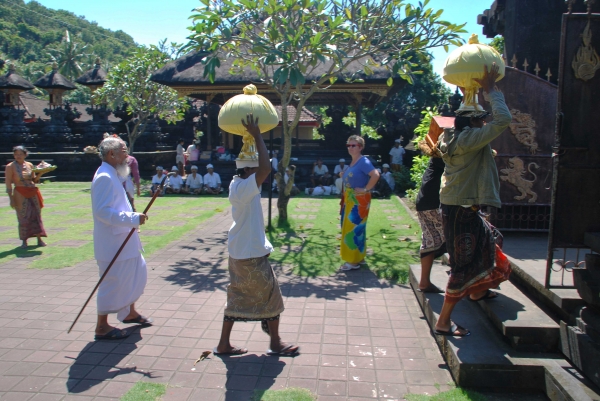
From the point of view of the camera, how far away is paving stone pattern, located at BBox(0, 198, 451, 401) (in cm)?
349

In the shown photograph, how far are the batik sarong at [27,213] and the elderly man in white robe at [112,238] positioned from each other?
4295 mm

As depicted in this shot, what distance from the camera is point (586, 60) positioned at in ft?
11.0

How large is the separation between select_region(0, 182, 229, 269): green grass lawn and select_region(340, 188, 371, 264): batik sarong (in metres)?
3.24

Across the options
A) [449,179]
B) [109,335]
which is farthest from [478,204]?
[109,335]

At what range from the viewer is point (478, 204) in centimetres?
354

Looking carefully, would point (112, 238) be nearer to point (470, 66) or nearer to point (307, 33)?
point (470, 66)

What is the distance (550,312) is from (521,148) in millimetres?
3219

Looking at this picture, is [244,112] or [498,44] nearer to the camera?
[244,112]

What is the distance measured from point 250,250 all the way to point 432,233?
2031 mm

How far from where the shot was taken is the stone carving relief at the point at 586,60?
3350 mm

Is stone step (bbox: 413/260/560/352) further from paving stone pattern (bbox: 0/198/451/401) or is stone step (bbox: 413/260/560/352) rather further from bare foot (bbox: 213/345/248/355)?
bare foot (bbox: 213/345/248/355)

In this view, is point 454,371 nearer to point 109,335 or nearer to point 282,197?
point 109,335

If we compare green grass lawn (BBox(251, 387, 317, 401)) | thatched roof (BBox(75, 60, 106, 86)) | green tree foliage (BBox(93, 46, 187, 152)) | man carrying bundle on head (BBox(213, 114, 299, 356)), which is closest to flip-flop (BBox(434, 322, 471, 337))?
green grass lawn (BBox(251, 387, 317, 401))

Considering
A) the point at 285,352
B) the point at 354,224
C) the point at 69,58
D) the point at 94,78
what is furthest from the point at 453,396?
the point at 69,58
